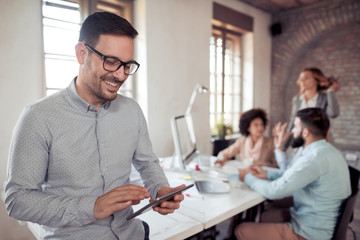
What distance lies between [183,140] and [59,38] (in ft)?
5.42

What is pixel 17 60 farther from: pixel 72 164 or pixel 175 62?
pixel 175 62

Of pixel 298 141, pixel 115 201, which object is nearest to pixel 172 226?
pixel 115 201

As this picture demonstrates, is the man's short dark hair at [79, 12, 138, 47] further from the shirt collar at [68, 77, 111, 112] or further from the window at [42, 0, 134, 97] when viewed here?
the window at [42, 0, 134, 97]

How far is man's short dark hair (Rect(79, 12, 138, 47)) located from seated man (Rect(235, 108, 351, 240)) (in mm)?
1289

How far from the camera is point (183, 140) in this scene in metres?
2.15

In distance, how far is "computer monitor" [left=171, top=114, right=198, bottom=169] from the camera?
1.96 meters

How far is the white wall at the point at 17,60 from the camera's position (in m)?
2.15

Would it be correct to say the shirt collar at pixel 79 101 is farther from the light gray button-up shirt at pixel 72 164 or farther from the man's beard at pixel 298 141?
the man's beard at pixel 298 141

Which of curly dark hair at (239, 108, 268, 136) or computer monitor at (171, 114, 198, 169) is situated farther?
curly dark hair at (239, 108, 268, 136)

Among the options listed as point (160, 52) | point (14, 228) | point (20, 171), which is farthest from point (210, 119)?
point (20, 171)

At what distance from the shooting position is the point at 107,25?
1.01 m

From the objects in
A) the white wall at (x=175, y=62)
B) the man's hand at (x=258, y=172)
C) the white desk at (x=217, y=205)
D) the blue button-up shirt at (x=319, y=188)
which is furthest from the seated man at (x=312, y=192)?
the white wall at (x=175, y=62)

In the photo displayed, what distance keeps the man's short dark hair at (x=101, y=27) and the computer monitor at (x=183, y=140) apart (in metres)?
1.02

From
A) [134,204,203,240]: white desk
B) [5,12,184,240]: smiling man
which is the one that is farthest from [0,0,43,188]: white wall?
[134,204,203,240]: white desk
